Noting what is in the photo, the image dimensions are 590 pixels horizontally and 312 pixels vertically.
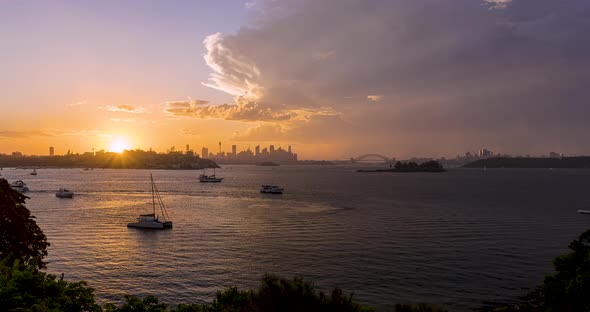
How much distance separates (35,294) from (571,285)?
84.9 feet

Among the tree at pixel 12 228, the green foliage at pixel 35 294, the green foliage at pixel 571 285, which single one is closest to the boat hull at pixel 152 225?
the tree at pixel 12 228

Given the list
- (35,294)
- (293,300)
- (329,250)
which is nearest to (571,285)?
(293,300)

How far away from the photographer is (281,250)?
168ft

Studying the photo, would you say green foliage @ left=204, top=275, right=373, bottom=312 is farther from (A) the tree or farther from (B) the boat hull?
(B) the boat hull

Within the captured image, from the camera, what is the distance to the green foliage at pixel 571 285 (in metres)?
22.9

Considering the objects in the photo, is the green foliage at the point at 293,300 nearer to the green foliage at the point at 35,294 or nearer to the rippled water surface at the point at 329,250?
the green foliage at the point at 35,294

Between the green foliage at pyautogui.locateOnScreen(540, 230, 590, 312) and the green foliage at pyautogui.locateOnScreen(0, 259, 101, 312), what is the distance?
23.5m

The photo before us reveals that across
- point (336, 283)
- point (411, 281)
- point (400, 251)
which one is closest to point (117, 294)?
point (336, 283)

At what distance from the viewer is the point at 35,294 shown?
1661 centimetres

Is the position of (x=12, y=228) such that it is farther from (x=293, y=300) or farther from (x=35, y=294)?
(x=293, y=300)

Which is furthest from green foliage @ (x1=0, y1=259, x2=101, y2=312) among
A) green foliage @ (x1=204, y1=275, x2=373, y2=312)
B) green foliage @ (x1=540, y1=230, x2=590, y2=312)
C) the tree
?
green foliage @ (x1=540, y1=230, x2=590, y2=312)

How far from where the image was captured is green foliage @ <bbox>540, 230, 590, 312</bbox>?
2291cm

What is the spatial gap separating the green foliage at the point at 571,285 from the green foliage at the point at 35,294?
23539 mm

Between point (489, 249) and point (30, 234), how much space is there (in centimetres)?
4828
